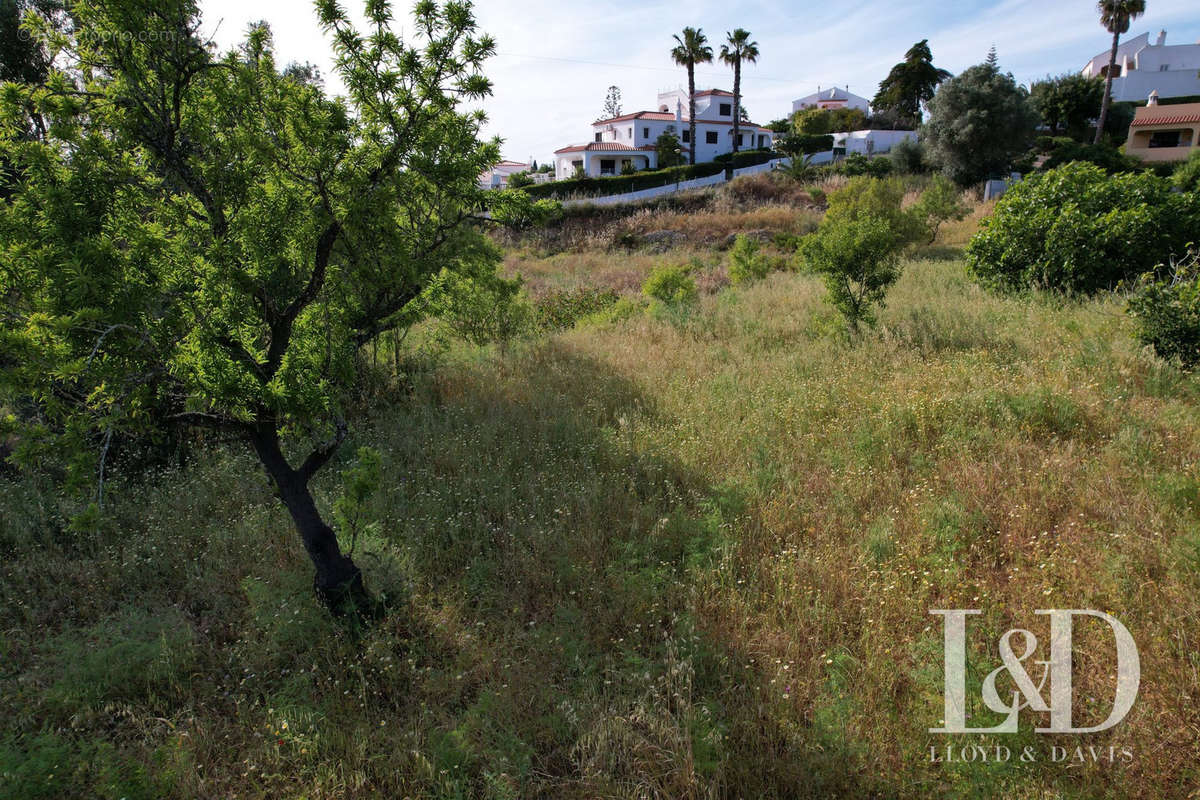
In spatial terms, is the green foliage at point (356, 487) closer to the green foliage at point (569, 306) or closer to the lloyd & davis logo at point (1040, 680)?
the lloyd & davis logo at point (1040, 680)

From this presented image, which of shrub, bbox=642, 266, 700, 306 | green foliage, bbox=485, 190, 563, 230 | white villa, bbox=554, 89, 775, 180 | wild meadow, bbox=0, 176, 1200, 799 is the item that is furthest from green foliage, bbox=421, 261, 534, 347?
white villa, bbox=554, 89, 775, 180

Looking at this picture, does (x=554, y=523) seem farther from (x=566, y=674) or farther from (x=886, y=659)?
(x=886, y=659)

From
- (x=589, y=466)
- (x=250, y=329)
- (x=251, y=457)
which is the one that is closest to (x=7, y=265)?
(x=250, y=329)

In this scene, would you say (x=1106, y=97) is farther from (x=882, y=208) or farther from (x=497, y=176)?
(x=497, y=176)

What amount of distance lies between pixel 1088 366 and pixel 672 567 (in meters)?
5.35

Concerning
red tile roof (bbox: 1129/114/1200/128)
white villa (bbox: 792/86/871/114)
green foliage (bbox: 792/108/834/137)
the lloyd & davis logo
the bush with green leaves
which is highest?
white villa (bbox: 792/86/871/114)

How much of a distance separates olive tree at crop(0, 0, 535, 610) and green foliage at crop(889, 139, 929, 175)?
34581mm

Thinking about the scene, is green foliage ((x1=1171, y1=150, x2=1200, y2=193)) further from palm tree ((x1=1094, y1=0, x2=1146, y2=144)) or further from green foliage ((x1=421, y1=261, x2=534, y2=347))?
green foliage ((x1=421, y1=261, x2=534, y2=347))

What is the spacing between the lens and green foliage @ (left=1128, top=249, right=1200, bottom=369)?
570 centimetres

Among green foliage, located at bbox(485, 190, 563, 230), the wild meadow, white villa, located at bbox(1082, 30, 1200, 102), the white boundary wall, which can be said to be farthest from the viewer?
white villa, located at bbox(1082, 30, 1200, 102)

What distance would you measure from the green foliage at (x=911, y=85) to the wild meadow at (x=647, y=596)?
168ft

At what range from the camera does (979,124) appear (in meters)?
27.3

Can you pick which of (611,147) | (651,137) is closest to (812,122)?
(651,137)

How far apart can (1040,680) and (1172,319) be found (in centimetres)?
501
